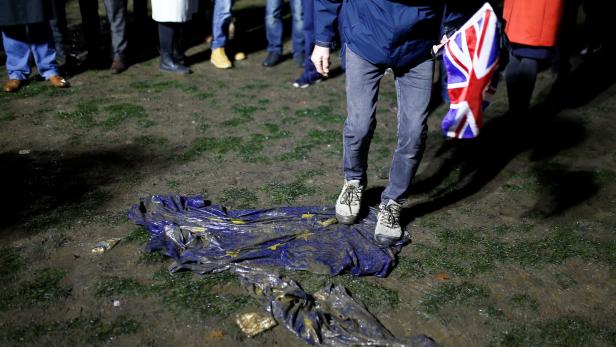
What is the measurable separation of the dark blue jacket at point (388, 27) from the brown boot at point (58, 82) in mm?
3768

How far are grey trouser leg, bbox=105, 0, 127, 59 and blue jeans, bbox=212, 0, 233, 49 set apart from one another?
3.36 ft

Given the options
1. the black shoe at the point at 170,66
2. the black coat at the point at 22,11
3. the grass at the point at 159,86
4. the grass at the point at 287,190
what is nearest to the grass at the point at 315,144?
the grass at the point at 287,190

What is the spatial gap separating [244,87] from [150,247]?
10.9 feet

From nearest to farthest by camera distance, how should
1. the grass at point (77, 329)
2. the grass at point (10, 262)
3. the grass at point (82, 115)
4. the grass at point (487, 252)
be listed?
the grass at point (77, 329)
the grass at point (10, 262)
the grass at point (487, 252)
the grass at point (82, 115)

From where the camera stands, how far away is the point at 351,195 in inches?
156

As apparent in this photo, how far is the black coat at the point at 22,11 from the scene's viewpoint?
5867 millimetres

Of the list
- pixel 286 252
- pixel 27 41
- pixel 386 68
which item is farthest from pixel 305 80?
pixel 286 252

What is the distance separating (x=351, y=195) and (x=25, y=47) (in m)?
4.15

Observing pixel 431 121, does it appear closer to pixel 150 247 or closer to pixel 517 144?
pixel 517 144

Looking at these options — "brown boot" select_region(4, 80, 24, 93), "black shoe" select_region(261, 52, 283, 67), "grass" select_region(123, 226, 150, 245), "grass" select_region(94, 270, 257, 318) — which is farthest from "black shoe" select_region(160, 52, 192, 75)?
"grass" select_region(94, 270, 257, 318)

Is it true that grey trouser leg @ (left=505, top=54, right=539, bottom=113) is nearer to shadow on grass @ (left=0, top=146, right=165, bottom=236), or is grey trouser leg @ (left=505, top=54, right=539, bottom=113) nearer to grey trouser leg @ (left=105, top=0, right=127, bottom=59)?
shadow on grass @ (left=0, top=146, right=165, bottom=236)

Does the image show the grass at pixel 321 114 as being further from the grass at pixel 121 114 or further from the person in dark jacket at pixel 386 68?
the person in dark jacket at pixel 386 68

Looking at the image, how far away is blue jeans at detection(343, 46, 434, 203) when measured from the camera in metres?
3.52

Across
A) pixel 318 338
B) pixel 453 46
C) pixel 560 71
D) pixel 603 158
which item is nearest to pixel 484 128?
pixel 603 158
